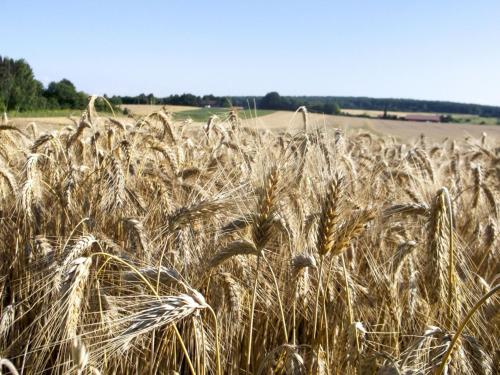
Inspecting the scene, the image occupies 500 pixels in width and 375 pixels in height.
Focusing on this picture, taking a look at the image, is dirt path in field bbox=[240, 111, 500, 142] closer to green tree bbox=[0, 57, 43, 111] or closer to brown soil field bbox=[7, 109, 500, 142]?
brown soil field bbox=[7, 109, 500, 142]

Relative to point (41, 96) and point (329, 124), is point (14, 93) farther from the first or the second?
point (329, 124)

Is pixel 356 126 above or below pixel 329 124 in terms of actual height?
below

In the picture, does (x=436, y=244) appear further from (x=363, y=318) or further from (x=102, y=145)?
(x=102, y=145)

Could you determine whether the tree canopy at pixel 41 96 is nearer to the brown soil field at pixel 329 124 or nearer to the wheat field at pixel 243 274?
the brown soil field at pixel 329 124

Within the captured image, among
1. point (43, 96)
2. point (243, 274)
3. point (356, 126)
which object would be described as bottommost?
point (356, 126)

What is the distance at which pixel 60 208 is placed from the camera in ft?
9.40

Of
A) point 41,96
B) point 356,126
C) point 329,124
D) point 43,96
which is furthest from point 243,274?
point 356,126

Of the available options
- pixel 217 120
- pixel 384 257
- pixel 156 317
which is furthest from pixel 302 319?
pixel 217 120

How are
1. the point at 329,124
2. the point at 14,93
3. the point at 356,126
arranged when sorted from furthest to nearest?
1. the point at 356,126
2. the point at 14,93
3. the point at 329,124

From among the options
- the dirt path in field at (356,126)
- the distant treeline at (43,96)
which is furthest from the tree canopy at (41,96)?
the dirt path in field at (356,126)

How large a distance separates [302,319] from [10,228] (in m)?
1.63

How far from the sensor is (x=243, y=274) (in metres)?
2.32

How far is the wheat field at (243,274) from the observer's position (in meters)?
1.62

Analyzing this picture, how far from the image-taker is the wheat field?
1615mm
